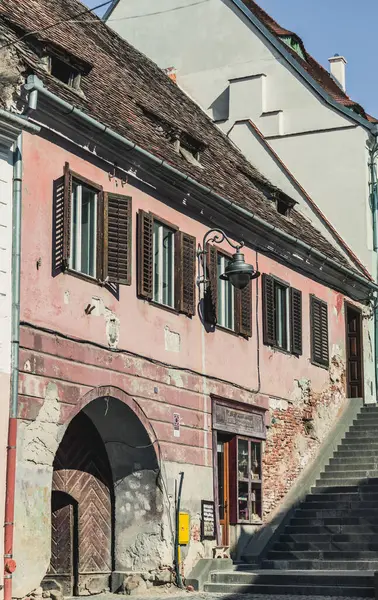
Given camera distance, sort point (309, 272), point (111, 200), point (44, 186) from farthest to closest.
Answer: point (309, 272) → point (111, 200) → point (44, 186)

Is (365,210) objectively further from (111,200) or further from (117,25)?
(111,200)

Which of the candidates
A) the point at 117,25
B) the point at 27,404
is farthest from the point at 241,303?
the point at 117,25

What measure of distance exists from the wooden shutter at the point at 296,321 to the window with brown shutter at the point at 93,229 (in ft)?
21.5

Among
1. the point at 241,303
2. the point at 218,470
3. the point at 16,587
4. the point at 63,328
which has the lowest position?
the point at 16,587

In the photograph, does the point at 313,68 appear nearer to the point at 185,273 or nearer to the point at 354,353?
the point at 354,353

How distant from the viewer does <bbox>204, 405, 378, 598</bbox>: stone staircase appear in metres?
17.7

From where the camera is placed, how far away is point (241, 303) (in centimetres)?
2088

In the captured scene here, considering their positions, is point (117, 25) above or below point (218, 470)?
above

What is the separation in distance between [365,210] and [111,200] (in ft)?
36.1

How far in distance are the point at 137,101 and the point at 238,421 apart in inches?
236

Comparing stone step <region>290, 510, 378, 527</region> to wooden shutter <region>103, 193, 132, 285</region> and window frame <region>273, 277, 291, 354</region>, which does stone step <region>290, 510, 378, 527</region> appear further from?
wooden shutter <region>103, 193, 132, 285</region>

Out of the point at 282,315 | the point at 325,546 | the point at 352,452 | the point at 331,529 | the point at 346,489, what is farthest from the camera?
the point at 352,452

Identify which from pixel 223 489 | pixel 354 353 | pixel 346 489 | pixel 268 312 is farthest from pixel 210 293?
pixel 354 353

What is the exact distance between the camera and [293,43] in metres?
30.4
